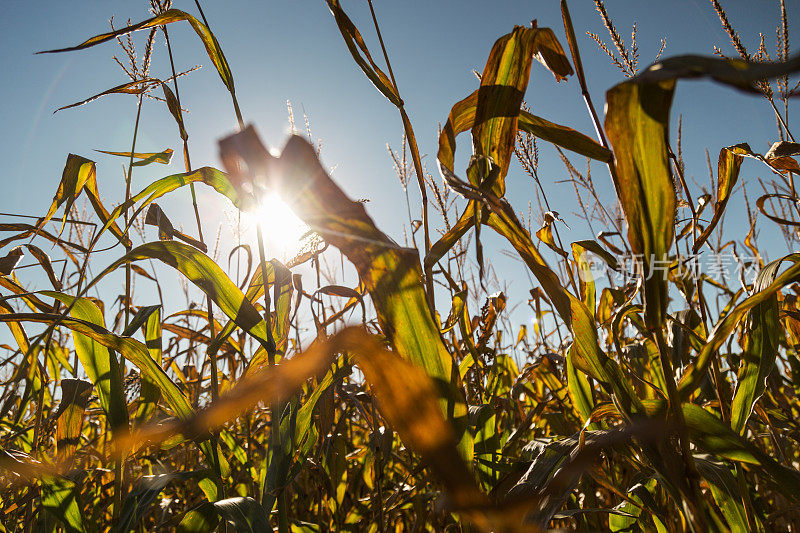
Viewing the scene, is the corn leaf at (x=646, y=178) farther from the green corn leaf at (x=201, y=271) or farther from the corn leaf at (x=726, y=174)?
the green corn leaf at (x=201, y=271)

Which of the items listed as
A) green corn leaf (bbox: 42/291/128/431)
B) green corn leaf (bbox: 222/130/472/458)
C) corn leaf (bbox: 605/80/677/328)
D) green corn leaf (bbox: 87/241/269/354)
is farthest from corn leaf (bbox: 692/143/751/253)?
green corn leaf (bbox: 42/291/128/431)

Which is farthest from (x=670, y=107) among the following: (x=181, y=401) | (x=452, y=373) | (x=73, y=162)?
(x=73, y=162)

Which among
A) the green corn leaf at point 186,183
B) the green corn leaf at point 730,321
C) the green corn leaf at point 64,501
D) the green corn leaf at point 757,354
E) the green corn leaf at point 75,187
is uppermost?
the green corn leaf at point 75,187

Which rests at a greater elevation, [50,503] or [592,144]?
[592,144]

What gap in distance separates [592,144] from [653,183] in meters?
0.13

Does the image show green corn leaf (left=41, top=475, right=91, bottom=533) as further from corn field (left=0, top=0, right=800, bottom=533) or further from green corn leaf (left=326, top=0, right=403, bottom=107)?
green corn leaf (left=326, top=0, right=403, bottom=107)

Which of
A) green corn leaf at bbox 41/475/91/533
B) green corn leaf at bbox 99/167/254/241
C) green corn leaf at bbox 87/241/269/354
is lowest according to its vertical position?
green corn leaf at bbox 41/475/91/533

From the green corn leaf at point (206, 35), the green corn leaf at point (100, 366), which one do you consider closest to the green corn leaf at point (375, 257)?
the green corn leaf at point (206, 35)

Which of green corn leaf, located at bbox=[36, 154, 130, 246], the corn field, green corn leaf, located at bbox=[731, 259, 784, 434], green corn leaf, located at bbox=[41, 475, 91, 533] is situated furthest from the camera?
green corn leaf, located at bbox=[36, 154, 130, 246]

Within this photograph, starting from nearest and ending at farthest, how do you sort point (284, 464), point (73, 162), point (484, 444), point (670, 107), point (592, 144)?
point (670, 107)
point (592, 144)
point (284, 464)
point (73, 162)
point (484, 444)

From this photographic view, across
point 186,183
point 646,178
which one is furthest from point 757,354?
point 186,183

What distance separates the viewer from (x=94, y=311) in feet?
2.74

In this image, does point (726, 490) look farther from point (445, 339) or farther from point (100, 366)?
point (100, 366)

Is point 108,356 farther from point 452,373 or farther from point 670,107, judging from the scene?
point 670,107
